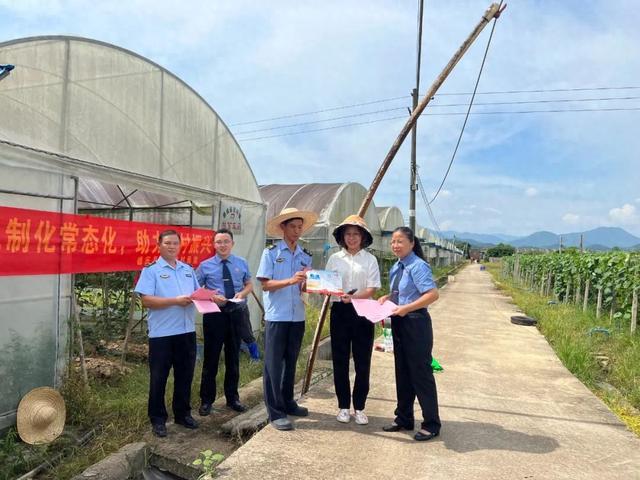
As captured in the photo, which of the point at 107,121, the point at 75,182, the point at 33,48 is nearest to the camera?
the point at 33,48

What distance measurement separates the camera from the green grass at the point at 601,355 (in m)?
4.89

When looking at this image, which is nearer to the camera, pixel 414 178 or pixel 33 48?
pixel 33 48

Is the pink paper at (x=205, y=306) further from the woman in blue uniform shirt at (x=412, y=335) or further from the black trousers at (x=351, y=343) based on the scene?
the woman in blue uniform shirt at (x=412, y=335)

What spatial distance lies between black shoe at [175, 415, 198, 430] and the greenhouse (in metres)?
1.25

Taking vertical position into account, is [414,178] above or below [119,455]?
above

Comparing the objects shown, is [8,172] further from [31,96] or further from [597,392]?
[597,392]

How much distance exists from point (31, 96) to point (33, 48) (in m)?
0.42

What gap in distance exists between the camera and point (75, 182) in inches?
171

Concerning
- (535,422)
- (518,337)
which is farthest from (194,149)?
(518,337)

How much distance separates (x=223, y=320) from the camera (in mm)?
4250

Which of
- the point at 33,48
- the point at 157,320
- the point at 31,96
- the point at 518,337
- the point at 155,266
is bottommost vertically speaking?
the point at 518,337

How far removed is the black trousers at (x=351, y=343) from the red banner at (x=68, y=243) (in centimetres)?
254

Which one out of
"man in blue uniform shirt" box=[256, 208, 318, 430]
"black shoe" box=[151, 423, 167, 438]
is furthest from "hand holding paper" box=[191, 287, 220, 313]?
"black shoe" box=[151, 423, 167, 438]

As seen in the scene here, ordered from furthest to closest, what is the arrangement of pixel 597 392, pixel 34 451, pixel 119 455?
A: pixel 597 392 < pixel 34 451 < pixel 119 455
